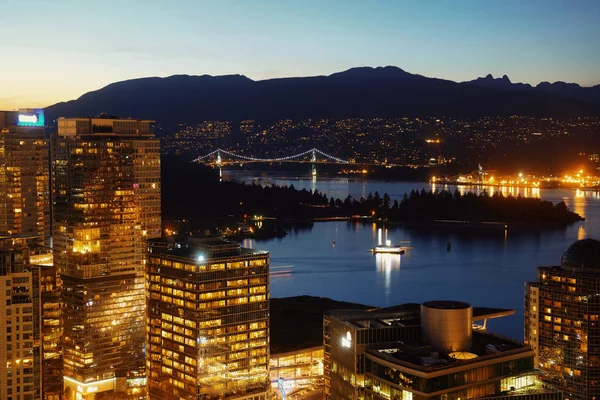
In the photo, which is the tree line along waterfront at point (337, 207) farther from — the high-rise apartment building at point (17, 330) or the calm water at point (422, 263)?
the high-rise apartment building at point (17, 330)

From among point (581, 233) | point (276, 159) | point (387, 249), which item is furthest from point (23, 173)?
point (276, 159)

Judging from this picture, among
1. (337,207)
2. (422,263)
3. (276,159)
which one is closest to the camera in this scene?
(422,263)

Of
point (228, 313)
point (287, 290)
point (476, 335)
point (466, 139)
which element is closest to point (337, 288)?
point (287, 290)

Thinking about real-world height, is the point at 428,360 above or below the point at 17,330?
below

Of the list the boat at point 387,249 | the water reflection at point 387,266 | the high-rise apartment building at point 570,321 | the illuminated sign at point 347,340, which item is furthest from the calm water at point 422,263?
the illuminated sign at point 347,340

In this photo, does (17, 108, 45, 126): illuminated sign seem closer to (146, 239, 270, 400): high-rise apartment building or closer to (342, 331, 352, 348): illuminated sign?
(146, 239, 270, 400): high-rise apartment building

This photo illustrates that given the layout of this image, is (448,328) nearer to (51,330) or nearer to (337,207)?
(51,330)

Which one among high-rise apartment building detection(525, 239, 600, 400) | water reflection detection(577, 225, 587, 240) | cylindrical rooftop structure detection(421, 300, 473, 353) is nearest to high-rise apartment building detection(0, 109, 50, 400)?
cylindrical rooftop structure detection(421, 300, 473, 353)
